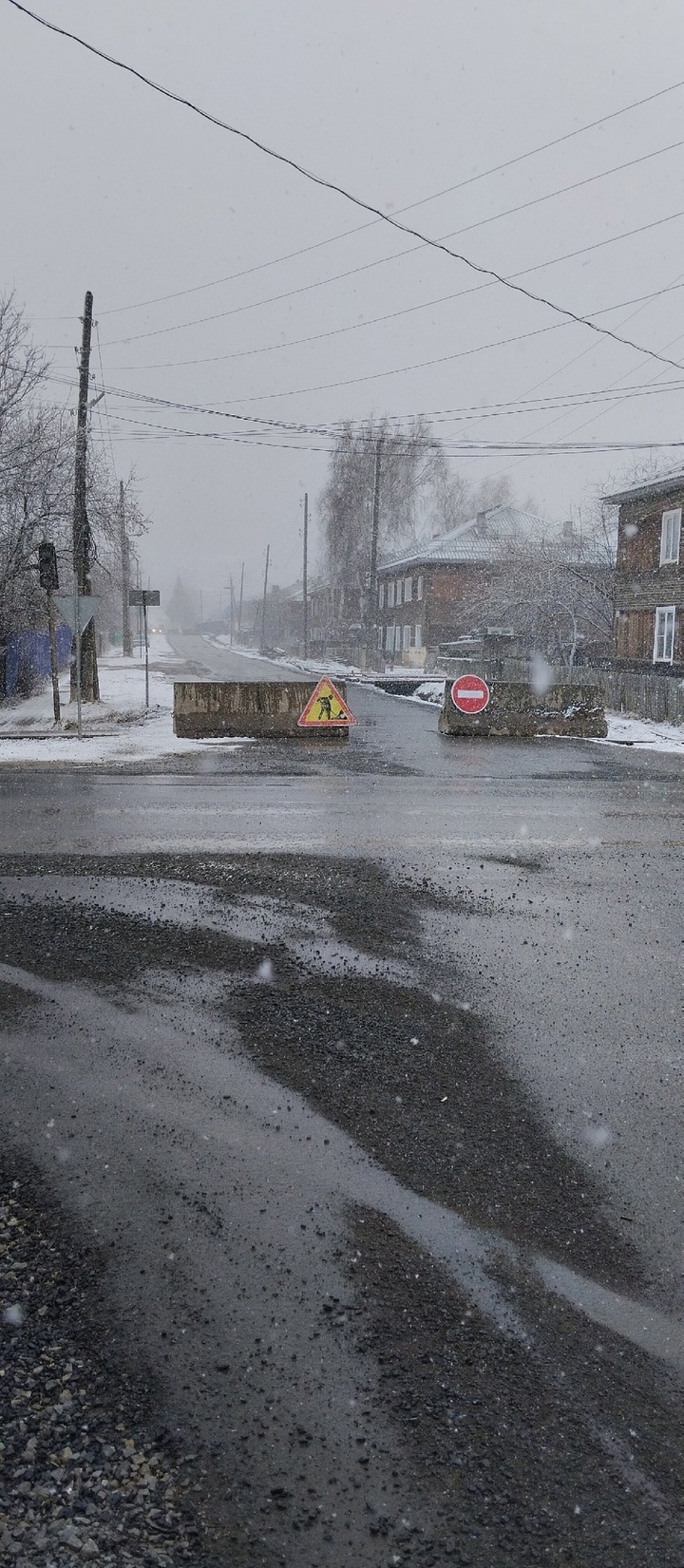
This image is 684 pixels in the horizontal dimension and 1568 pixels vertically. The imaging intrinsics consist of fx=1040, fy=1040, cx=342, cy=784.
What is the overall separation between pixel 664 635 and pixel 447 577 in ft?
87.9

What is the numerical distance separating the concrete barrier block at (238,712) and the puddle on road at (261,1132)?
12.9 metres

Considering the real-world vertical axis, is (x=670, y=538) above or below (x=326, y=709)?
above

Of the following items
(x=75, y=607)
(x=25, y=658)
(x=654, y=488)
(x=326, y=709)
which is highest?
(x=654, y=488)

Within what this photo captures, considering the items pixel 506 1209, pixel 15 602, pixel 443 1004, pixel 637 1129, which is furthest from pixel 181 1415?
pixel 15 602

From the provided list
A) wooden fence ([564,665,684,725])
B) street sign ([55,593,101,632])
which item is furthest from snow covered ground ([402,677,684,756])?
street sign ([55,593,101,632])

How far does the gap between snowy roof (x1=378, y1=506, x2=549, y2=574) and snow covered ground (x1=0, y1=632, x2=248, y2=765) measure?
3147 centimetres

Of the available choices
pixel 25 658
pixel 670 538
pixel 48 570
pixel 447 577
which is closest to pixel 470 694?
pixel 48 570

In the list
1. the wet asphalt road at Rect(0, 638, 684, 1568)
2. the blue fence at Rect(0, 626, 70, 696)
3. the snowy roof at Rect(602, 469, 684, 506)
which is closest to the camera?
the wet asphalt road at Rect(0, 638, 684, 1568)

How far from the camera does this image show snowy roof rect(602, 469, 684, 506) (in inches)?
1148

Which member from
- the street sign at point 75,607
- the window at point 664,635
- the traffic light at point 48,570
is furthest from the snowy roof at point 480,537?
the street sign at point 75,607

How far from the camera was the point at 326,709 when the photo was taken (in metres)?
17.8

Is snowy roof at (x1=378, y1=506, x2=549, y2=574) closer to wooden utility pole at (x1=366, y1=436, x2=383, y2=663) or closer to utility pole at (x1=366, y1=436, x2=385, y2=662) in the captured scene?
wooden utility pole at (x1=366, y1=436, x2=383, y2=663)

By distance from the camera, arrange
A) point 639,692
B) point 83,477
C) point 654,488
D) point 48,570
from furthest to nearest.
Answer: point 654,488, point 639,692, point 83,477, point 48,570

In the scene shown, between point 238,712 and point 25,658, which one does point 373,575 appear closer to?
point 25,658
